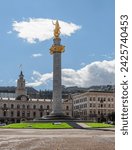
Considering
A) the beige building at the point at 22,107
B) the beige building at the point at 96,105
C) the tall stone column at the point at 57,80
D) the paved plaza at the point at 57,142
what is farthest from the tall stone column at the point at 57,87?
the beige building at the point at 22,107

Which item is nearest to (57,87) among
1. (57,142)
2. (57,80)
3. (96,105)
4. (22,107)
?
(57,80)

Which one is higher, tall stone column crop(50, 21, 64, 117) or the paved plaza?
tall stone column crop(50, 21, 64, 117)

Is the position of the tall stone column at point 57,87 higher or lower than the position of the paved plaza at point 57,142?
higher

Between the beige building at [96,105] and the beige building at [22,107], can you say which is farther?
the beige building at [22,107]

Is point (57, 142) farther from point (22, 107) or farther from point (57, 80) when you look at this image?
point (22, 107)

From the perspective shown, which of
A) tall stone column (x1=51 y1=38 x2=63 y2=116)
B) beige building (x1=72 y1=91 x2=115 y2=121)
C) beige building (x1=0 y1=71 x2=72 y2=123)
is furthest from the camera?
beige building (x1=0 y1=71 x2=72 y2=123)

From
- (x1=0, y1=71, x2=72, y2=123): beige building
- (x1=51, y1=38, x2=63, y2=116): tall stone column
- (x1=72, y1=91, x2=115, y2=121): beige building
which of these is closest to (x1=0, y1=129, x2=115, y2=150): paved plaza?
(x1=51, y1=38, x2=63, y2=116): tall stone column

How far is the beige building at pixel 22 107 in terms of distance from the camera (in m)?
177

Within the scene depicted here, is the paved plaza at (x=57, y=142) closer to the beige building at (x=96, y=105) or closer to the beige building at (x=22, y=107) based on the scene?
the beige building at (x=96, y=105)

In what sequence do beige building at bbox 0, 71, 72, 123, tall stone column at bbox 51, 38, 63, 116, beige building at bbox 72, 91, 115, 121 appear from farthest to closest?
beige building at bbox 0, 71, 72, 123
beige building at bbox 72, 91, 115, 121
tall stone column at bbox 51, 38, 63, 116

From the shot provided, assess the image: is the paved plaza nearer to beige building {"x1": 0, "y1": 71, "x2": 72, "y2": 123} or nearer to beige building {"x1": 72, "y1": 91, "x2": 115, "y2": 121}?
beige building {"x1": 72, "y1": 91, "x2": 115, "y2": 121}

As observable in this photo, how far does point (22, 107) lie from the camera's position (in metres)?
180

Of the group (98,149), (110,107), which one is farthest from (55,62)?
(110,107)

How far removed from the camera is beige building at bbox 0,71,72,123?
177 m
